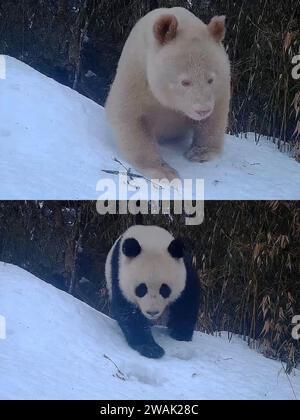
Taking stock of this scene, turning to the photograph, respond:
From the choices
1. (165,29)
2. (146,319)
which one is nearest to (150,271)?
(146,319)

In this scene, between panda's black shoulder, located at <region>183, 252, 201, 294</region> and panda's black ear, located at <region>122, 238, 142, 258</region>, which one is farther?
panda's black shoulder, located at <region>183, 252, 201, 294</region>

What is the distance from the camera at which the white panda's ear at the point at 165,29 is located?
62.4 inches

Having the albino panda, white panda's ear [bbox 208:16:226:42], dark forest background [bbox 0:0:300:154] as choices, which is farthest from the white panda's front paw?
white panda's ear [bbox 208:16:226:42]

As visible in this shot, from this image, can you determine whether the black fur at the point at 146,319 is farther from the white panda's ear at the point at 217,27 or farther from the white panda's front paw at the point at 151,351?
the white panda's ear at the point at 217,27

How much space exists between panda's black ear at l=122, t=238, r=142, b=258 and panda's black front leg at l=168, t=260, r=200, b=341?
0.63 feet

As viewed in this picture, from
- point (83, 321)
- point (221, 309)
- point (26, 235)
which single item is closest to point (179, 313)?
point (221, 309)

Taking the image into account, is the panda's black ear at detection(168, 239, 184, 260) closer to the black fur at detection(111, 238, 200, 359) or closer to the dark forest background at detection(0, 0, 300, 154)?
the black fur at detection(111, 238, 200, 359)

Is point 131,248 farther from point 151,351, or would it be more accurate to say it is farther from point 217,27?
point 217,27

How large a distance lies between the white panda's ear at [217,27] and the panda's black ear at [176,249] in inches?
19.8

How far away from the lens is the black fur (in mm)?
1694

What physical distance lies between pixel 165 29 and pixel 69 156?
1.20ft

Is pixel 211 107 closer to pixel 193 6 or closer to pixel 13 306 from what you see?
pixel 193 6

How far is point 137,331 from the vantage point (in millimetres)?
1718

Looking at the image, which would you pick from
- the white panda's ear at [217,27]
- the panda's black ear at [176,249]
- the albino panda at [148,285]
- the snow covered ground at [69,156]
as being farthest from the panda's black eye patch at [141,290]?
the white panda's ear at [217,27]
